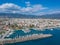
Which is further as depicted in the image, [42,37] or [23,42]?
[42,37]

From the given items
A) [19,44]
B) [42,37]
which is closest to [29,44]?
[19,44]

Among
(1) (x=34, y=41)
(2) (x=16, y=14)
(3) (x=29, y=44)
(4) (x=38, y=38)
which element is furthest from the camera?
(2) (x=16, y=14)

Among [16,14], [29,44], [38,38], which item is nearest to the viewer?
[29,44]

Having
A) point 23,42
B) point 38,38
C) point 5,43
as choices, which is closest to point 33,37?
point 38,38

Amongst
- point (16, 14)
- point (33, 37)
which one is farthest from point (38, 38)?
point (16, 14)

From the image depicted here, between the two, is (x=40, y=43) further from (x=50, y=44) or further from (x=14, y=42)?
(x=14, y=42)

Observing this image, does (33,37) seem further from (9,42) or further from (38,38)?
(9,42)

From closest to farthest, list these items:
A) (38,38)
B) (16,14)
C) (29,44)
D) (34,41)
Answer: (29,44), (34,41), (38,38), (16,14)

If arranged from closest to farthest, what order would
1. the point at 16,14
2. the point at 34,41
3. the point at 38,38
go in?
1. the point at 34,41
2. the point at 38,38
3. the point at 16,14

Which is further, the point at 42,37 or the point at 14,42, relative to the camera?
the point at 42,37
